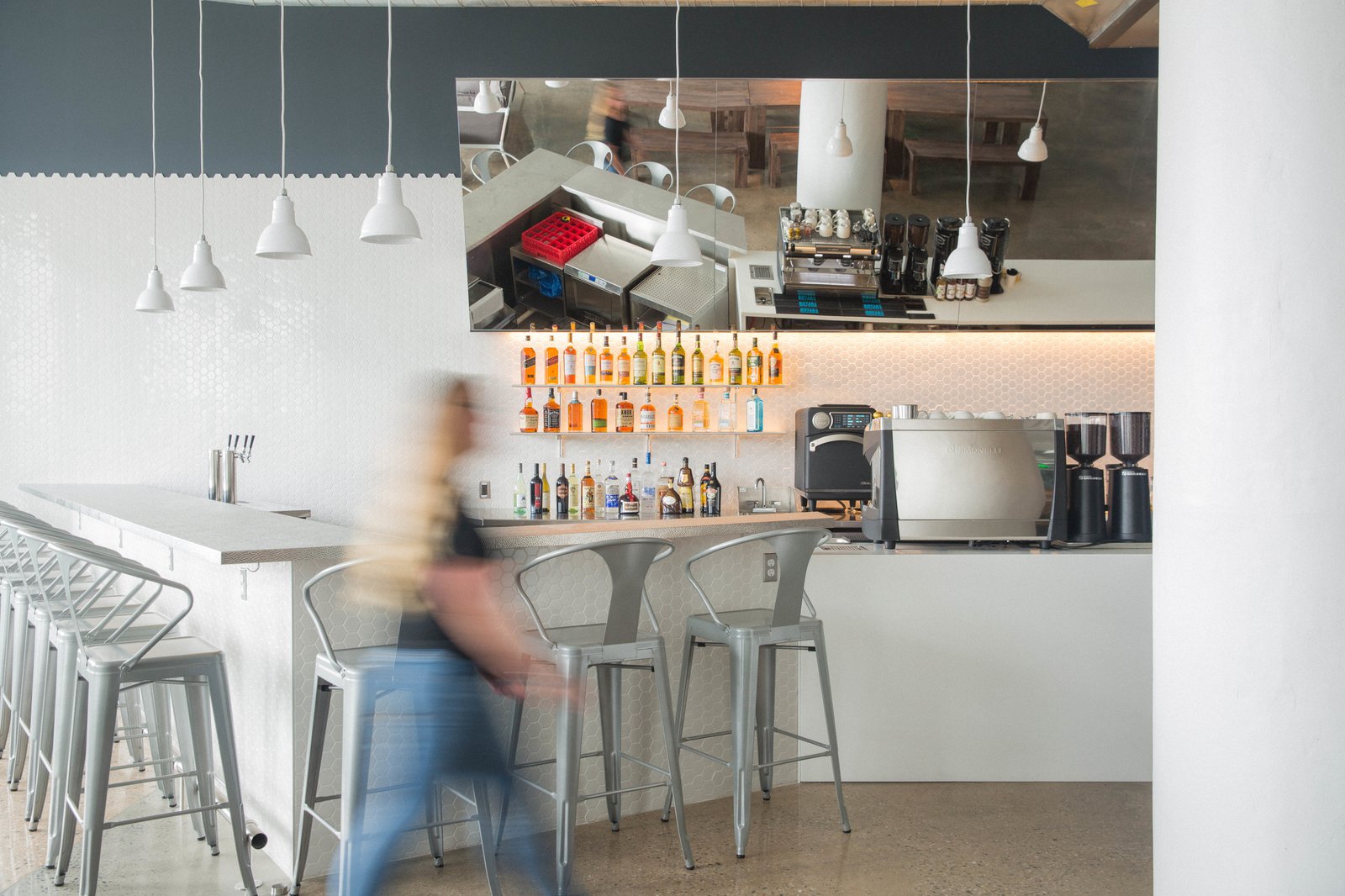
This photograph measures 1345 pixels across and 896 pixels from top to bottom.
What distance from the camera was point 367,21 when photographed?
19.2 feet

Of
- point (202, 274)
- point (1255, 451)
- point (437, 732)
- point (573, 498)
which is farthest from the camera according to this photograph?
point (573, 498)

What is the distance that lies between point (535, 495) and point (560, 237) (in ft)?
4.74

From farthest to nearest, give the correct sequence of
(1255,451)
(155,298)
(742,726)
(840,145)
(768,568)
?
(840,145) → (155,298) → (768,568) → (742,726) → (1255,451)

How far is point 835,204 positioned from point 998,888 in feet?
11.7

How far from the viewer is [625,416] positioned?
575 cm

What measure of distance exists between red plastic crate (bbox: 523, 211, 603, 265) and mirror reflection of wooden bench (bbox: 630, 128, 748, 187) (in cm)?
48

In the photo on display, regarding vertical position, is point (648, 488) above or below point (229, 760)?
above

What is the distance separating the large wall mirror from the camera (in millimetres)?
5340

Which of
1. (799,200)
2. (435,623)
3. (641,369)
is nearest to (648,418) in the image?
(641,369)

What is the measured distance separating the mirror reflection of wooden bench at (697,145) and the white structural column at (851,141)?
309mm

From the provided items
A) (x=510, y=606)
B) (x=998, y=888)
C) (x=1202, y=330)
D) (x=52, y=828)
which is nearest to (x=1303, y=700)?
(x=1202, y=330)

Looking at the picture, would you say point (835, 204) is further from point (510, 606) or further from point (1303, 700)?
point (1303, 700)

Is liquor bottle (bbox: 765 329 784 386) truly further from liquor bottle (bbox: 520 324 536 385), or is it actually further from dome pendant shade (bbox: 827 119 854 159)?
liquor bottle (bbox: 520 324 536 385)

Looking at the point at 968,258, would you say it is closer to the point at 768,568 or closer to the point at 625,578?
the point at 768,568
